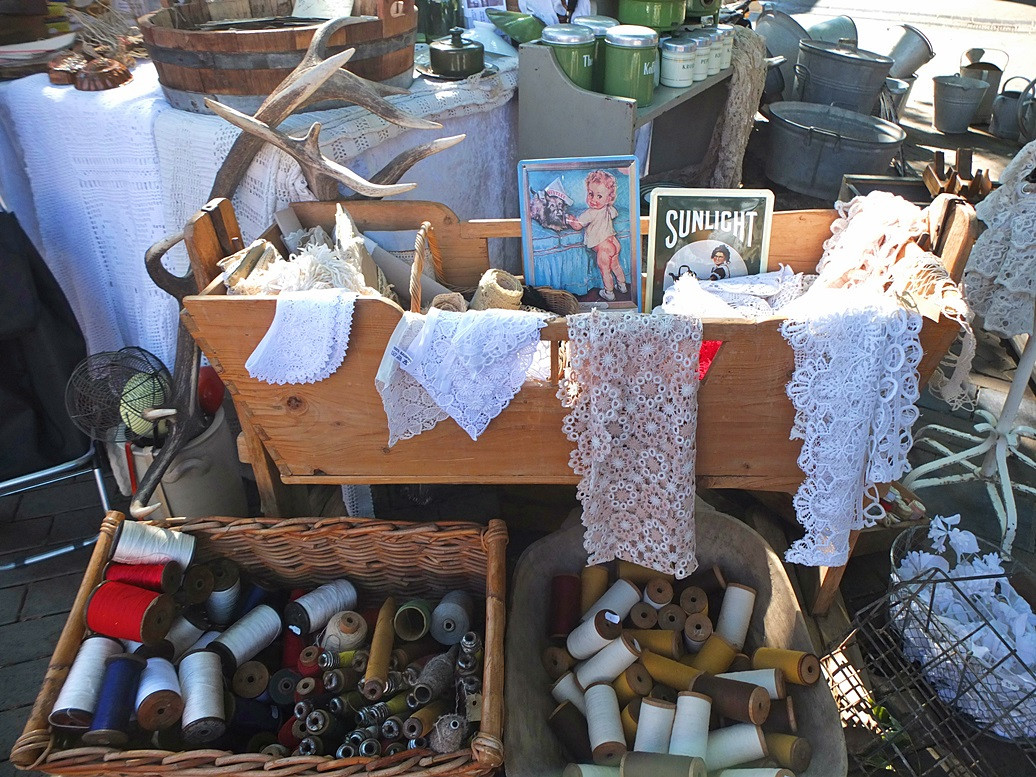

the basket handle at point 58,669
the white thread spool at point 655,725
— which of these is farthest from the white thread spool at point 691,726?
the basket handle at point 58,669

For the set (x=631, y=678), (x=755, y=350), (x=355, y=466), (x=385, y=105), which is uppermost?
(x=385, y=105)

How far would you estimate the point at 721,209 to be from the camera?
1770mm

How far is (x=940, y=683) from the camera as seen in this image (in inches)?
68.5

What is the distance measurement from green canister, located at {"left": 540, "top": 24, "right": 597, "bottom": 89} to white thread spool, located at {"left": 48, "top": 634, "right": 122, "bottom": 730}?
2.23 metres

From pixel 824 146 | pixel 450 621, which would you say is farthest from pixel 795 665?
pixel 824 146

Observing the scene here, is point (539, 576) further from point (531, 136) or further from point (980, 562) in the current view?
point (531, 136)

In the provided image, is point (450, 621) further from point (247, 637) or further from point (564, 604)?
point (247, 637)

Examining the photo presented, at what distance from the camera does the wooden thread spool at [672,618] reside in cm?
167

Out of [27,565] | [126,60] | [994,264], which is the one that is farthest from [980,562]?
[126,60]

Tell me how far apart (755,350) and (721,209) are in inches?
22.7

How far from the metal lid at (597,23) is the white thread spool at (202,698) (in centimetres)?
242

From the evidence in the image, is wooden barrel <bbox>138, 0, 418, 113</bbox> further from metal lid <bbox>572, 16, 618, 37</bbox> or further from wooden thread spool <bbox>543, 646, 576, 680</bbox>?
wooden thread spool <bbox>543, 646, 576, 680</bbox>

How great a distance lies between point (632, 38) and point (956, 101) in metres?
4.70

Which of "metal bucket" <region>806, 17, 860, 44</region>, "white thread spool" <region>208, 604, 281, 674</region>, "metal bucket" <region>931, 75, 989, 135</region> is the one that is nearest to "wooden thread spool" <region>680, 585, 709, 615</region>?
"white thread spool" <region>208, 604, 281, 674</region>
